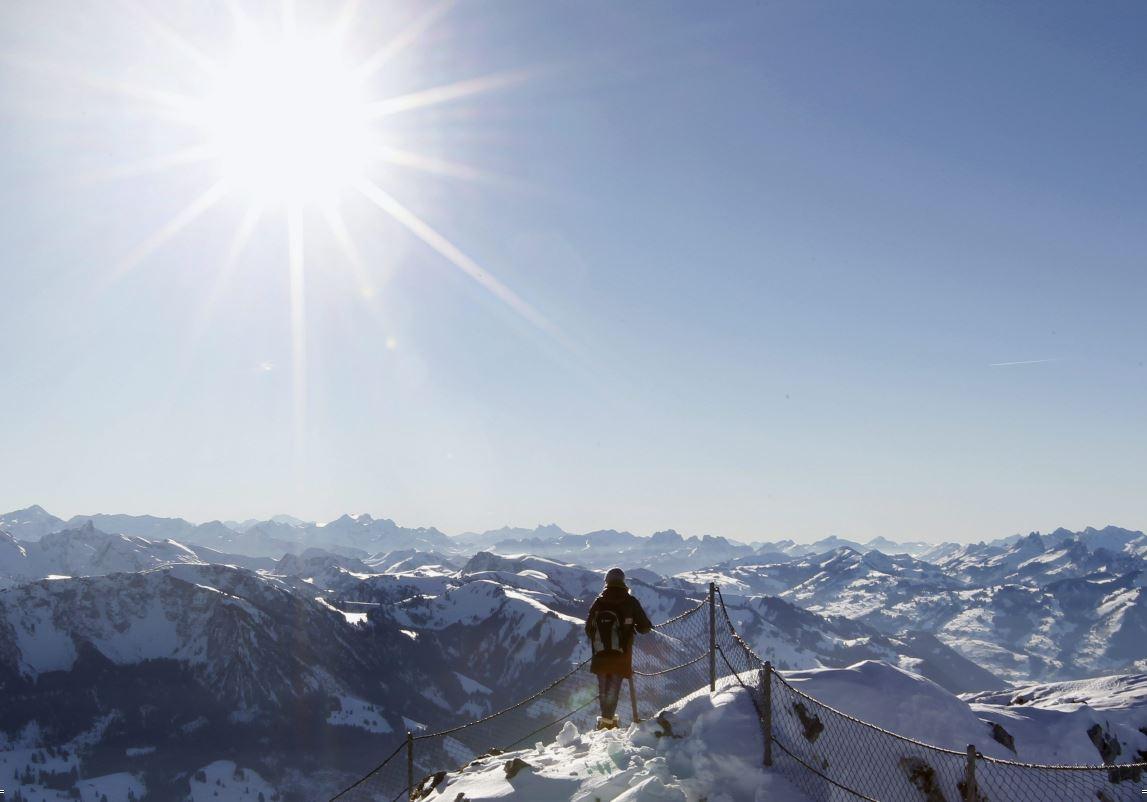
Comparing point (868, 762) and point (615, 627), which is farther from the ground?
point (615, 627)

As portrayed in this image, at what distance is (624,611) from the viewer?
1825cm

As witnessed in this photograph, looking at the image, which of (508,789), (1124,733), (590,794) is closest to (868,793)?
(590,794)

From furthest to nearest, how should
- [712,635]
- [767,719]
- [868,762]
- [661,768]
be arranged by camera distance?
[712,635] < [868,762] < [767,719] < [661,768]

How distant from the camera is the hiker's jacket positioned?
717 inches

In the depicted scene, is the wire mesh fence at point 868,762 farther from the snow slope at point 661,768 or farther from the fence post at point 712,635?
the snow slope at point 661,768

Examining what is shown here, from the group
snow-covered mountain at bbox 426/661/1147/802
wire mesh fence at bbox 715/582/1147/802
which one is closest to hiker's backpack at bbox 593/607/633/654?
snow-covered mountain at bbox 426/661/1147/802

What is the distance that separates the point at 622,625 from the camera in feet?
59.7

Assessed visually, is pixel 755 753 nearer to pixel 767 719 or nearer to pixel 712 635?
pixel 767 719

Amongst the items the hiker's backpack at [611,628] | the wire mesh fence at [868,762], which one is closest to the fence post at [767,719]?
the wire mesh fence at [868,762]

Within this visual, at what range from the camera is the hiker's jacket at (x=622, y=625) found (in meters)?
18.2

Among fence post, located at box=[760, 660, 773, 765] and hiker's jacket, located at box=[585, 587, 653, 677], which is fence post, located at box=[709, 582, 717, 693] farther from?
fence post, located at box=[760, 660, 773, 765]

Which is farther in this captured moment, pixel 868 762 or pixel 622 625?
pixel 622 625

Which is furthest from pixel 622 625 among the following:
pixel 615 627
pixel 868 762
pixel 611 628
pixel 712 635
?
pixel 868 762

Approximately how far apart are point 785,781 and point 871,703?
9552 millimetres
